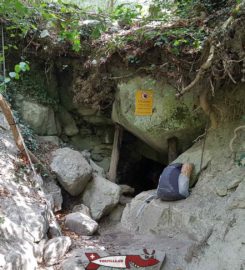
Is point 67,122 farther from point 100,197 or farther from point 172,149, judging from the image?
point 172,149

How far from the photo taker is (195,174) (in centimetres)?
487

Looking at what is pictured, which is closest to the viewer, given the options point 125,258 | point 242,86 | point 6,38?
point 125,258

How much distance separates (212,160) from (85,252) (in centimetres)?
240

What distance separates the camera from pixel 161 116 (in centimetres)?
559

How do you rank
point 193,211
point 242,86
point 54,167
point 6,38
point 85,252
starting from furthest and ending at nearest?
1. point 6,38
2. point 54,167
3. point 242,86
4. point 193,211
5. point 85,252

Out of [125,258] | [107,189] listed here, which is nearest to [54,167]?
[107,189]

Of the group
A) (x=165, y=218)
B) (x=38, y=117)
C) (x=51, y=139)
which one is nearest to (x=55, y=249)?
(x=165, y=218)

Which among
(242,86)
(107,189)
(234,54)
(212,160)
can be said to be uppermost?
(234,54)

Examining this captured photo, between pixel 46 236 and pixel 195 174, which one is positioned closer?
pixel 46 236

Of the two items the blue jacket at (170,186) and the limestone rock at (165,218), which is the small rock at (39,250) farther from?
the blue jacket at (170,186)

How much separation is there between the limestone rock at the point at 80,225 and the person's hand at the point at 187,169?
1.64m

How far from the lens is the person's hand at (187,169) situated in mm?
4758

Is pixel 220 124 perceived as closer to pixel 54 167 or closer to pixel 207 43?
pixel 207 43

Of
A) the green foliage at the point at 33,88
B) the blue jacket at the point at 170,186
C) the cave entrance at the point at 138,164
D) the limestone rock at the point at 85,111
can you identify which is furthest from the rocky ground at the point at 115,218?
the cave entrance at the point at 138,164
